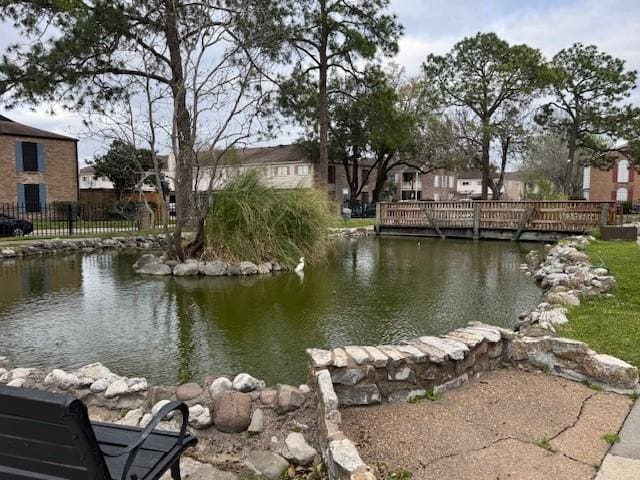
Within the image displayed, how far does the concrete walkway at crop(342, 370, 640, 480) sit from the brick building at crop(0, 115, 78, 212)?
24883mm

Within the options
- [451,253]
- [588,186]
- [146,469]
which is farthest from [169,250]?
[588,186]

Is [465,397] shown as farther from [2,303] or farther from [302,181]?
[302,181]

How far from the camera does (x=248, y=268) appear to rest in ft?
30.3

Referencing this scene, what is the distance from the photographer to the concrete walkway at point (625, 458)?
2.25 metres

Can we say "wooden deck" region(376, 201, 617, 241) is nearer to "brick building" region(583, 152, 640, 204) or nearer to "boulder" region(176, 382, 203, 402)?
"boulder" region(176, 382, 203, 402)

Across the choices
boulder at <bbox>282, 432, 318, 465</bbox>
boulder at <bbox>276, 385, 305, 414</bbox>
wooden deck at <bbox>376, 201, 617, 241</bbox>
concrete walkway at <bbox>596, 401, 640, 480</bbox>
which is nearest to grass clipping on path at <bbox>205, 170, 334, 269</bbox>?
boulder at <bbox>276, 385, 305, 414</bbox>

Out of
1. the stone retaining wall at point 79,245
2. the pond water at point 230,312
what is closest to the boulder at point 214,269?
the pond water at point 230,312

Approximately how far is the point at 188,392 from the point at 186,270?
20.5ft

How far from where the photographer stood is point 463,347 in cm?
343

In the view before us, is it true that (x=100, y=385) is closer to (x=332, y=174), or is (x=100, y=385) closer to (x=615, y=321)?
(x=615, y=321)

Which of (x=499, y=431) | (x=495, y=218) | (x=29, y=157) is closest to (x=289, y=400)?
(x=499, y=431)

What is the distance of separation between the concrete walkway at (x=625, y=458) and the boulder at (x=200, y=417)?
2.06 m

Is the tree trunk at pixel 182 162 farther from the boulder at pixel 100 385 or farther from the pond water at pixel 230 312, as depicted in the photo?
the boulder at pixel 100 385

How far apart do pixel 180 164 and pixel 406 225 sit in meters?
11.3
